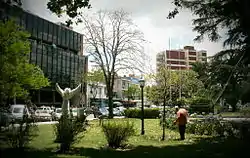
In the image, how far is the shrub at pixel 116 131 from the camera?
11492 mm

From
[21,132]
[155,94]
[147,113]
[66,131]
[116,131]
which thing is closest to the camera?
[21,132]

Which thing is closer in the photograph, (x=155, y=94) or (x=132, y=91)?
(x=155, y=94)

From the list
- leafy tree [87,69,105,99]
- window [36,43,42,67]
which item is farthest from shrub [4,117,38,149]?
leafy tree [87,69,105,99]

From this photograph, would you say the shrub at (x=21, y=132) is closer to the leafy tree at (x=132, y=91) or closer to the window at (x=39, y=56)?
the window at (x=39, y=56)

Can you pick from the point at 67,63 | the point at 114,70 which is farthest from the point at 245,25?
the point at 67,63

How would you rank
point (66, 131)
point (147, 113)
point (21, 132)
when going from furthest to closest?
point (147, 113) < point (66, 131) < point (21, 132)

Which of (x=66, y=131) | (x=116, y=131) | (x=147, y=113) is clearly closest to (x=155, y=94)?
(x=147, y=113)

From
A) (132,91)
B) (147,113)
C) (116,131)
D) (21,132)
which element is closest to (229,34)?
(116,131)

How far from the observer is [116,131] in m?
11.5

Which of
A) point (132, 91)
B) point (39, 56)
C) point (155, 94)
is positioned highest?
point (39, 56)

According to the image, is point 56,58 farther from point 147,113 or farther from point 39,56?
point 147,113

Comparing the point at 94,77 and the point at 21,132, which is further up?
the point at 94,77

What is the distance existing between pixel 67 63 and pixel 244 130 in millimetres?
36356

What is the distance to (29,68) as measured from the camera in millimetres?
20359
